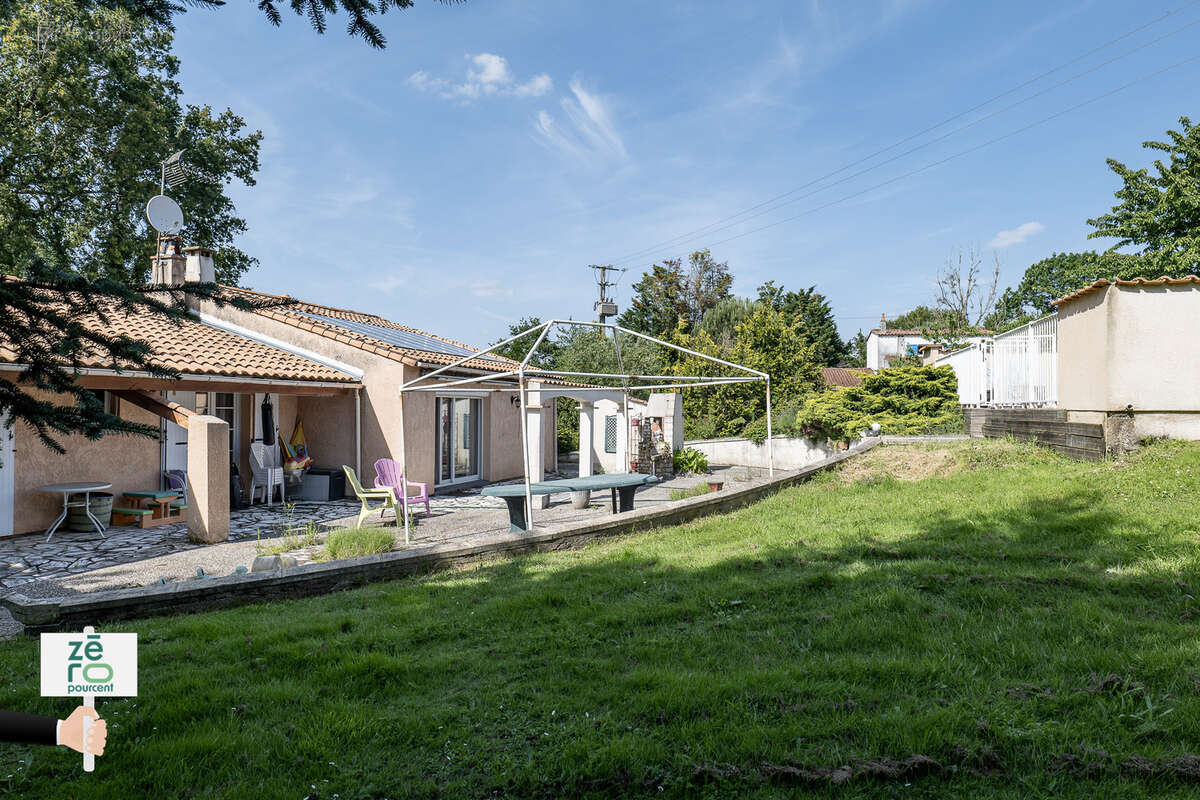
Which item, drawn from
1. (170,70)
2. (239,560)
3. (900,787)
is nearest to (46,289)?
(900,787)

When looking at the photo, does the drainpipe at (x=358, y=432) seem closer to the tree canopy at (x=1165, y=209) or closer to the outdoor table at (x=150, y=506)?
the outdoor table at (x=150, y=506)

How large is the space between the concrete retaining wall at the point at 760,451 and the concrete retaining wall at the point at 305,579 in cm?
1016

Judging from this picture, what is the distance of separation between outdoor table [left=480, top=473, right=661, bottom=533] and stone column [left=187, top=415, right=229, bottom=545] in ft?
12.2

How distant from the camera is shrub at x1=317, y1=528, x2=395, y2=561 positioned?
7465mm

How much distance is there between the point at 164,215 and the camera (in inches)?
556

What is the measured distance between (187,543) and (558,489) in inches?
205

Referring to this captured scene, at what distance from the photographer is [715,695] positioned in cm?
336

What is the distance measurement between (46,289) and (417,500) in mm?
8516

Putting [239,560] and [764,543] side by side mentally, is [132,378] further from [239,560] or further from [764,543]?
[764,543]

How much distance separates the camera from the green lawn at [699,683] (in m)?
2.74

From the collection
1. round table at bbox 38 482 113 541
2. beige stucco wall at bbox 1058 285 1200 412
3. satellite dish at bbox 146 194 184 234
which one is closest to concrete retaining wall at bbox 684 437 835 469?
beige stucco wall at bbox 1058 285 1200 412

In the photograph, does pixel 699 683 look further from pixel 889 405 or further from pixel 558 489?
pixel 889 405

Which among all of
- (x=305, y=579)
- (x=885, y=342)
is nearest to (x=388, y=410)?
(x=305, y=579)

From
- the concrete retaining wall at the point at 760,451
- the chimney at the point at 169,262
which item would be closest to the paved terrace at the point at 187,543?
the chimney at the point at 169,262
